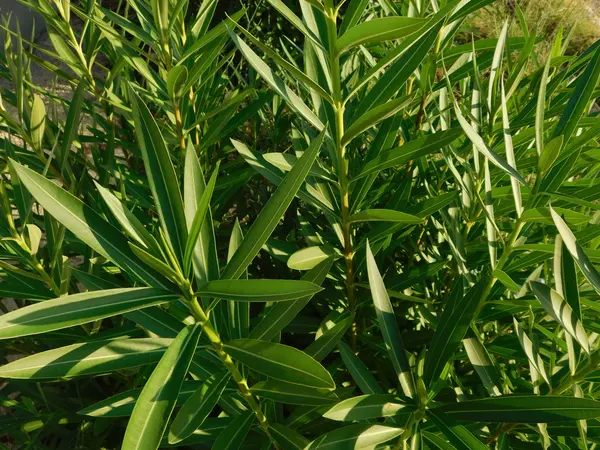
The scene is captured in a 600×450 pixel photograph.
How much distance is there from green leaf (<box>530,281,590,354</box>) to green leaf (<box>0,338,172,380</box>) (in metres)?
0.45

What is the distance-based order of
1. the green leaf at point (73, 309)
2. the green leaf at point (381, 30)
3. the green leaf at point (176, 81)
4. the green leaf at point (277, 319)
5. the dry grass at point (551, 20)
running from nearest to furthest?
the green leaf at point (73, 309), the green leaf at point (381, 30), the green leaf at point (277, 319), the green leaf at point (176, 81), the dry grass at point (551, 20)

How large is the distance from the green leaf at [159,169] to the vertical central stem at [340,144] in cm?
25

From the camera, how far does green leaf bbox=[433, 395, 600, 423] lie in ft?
1.79

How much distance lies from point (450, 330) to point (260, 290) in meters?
0.32

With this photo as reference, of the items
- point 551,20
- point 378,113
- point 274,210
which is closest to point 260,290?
point 274,210

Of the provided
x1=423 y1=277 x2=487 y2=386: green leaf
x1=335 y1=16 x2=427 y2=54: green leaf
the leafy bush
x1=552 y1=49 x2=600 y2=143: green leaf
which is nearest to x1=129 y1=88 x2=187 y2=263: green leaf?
the leafy bush

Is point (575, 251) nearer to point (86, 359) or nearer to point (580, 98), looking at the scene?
point (580, 98)

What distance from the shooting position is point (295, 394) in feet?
2.23

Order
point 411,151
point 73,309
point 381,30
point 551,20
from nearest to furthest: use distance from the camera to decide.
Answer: point 73,309
point 381,30
point 411,151
point 551,20

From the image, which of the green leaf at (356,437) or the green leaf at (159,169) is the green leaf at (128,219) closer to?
the green leaf at (159,169)

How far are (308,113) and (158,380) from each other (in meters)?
0.43

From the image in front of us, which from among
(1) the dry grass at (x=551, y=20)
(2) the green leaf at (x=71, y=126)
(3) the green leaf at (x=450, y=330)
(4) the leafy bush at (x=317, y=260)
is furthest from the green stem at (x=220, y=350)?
(1) the dry grass at (x=551, y=20)

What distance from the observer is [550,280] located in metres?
0.88

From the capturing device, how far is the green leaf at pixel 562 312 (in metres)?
0.58
